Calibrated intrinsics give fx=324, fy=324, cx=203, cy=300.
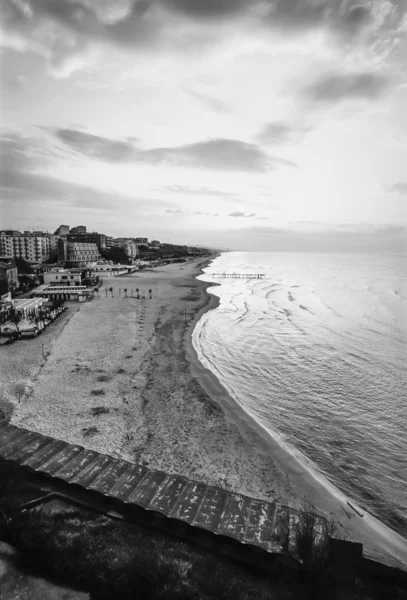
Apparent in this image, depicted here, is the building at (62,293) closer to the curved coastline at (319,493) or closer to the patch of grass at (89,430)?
the patch of grass at (89,430)

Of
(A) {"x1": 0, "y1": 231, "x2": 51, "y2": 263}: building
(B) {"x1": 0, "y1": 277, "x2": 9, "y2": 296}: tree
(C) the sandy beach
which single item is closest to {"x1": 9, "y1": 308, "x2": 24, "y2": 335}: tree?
(C) the sandy beach

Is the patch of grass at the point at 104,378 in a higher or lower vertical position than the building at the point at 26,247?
lower

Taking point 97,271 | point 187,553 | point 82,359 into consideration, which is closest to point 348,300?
point 82,359

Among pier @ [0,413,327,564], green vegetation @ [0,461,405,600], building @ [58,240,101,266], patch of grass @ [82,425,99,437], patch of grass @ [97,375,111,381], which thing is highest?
building @ [58,240,101,266]

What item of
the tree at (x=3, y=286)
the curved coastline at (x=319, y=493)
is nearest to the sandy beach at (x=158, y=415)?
the curved coastline at (x=319, y=493)

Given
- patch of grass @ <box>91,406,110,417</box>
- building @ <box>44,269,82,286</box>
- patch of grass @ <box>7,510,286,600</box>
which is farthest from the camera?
building @ <box>44,269,82,286</box>

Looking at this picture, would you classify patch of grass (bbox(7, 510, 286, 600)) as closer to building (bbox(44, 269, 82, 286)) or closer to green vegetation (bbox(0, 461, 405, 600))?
green vegetation (bbox(0, 461, 405, 600))

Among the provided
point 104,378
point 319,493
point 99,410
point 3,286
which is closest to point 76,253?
point 3,286

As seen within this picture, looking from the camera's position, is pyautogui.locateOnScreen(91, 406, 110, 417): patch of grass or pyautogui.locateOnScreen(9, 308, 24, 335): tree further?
pyautogui.locateOnScreen(9, 308, 24, 335): tree
